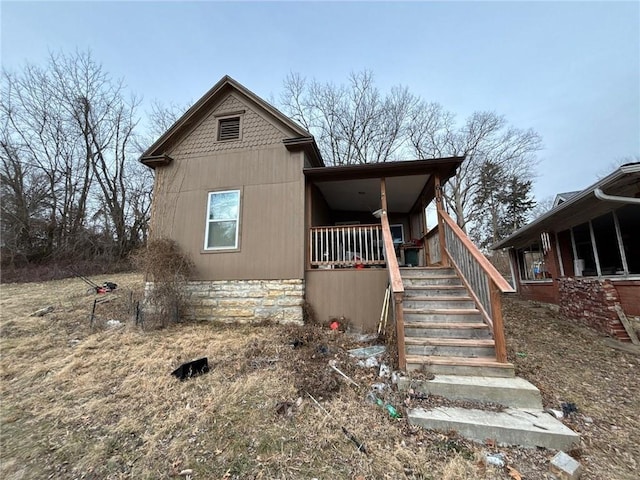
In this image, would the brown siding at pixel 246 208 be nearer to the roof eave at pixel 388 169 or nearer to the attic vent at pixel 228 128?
the attic vent at pixel 228 128

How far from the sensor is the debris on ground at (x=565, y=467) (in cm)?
204

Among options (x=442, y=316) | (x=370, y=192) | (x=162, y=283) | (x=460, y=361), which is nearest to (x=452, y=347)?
(x=460, y=361)

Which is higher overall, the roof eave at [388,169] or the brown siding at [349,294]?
the roof eave at [388,169]

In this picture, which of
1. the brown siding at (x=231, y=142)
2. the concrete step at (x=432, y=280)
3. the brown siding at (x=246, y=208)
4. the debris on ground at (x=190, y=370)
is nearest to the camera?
the debris on ground at (x=190, y=370)

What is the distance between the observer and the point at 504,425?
97.3 inches

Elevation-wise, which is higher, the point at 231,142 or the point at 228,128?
the point at 228,128

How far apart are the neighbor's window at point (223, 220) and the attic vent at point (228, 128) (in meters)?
1.59

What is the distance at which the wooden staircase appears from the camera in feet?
10.8

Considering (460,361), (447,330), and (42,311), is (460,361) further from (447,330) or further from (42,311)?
(42,311)

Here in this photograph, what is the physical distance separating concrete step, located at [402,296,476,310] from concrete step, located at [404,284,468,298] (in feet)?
0.58

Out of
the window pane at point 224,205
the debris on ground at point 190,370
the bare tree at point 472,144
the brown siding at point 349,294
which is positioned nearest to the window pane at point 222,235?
the window pane at point 224,205

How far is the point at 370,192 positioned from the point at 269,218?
318 cm

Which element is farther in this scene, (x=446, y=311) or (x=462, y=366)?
(x=446, y=311)

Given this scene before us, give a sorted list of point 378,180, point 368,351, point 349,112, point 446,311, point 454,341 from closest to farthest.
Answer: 1. point 454,341
2. point 446,311
3. point 368,351
4. point 378,180
5. point 349,112
